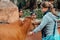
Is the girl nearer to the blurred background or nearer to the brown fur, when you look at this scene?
the brown fur

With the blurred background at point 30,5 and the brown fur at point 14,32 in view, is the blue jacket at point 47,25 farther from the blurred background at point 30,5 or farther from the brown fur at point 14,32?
the blurred background at point 30,5

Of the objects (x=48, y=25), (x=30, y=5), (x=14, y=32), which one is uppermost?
(x=14, y=32)

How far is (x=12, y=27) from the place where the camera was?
1436mm

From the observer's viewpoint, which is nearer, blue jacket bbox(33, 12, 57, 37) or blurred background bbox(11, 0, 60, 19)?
blue jacket bbox(33, 12, 57, 37)

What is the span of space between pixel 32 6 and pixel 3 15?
129 inches

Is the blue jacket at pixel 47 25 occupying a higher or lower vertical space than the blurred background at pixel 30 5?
higher

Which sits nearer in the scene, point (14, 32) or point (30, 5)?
point (14, 32)

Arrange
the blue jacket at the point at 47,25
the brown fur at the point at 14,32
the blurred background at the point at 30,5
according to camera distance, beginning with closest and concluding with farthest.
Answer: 1. the brown fur at the point at 14,32
2. the blue jacket at the point at 47,25
3. the blurred background at the point at 30,5

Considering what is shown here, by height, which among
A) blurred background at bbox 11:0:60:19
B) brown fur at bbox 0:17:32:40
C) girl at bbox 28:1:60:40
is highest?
brown fur at bbox 0:17:32:40

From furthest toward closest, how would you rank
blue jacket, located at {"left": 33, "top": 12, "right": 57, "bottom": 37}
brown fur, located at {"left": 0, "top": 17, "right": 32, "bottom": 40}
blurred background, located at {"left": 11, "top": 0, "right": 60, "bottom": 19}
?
1. blurred background, located at {"left": 11, "top": 0, "right": 60, "bottom": 19}
2. blue jacket, located at {"left": 33, "top": 12, "right": 57, "bottom": 37}
3. brown fur, located at {"left": 0, "top": 17, "right": 32, "bottom": 40}

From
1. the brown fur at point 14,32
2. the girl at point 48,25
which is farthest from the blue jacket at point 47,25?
the brown fur at point 14,32

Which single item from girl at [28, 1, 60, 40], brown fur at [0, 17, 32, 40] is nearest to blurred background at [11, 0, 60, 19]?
girl at [28, 1, 60, 40]

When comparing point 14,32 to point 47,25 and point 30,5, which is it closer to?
point 47,25

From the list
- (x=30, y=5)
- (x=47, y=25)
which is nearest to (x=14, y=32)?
(x=47, y=25)
